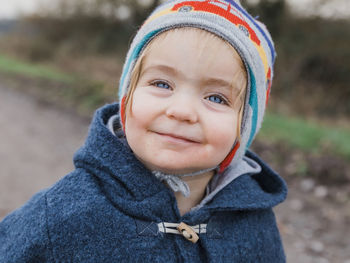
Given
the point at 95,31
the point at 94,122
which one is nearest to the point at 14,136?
the point at 94,122

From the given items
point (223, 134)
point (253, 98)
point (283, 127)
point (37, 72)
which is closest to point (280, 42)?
point (283, 127)

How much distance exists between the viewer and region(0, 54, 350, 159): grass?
5.15m

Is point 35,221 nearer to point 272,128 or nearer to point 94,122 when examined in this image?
point 94,122

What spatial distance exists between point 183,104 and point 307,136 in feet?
15.4

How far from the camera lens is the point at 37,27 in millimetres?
16500

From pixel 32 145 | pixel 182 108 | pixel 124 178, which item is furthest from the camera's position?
pixel 32 145

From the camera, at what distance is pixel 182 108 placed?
1300mm

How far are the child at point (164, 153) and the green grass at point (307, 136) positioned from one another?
3.81m

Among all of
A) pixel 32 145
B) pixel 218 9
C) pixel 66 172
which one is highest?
pixel 218 9

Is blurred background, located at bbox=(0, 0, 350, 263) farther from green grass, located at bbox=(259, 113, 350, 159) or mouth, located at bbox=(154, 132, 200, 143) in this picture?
mouth, located at bbox=(154, 132, 200, 143)

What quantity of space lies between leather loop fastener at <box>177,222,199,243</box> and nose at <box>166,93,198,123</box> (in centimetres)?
42

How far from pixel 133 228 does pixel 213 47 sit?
0.70 m

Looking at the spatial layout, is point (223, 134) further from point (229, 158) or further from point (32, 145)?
point (32, 145)

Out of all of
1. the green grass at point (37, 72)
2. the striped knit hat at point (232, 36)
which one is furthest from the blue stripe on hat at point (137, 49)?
the green grass at point (37, 72)
